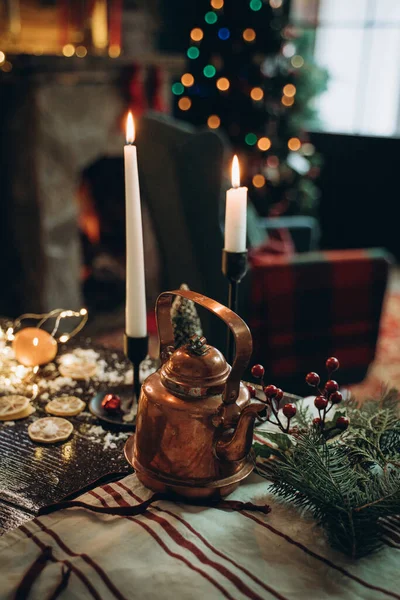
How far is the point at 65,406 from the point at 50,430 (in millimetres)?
81

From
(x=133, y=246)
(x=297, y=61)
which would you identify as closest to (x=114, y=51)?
(x=297, y=61)

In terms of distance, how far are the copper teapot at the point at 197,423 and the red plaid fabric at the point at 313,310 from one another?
132 cm

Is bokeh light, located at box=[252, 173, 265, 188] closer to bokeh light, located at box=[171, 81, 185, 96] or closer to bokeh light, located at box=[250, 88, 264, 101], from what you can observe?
bokeh light, located at box=[250, 88, 264, 101]

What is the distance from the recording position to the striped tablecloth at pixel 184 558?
0.65 meters

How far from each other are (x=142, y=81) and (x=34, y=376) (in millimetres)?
2461

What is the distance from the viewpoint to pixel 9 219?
2.94m

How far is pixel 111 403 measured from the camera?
1006 millimetres

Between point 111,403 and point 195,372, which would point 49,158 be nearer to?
point 111,403

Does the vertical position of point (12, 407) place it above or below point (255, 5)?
below

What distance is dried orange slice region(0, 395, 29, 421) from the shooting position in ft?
3.25

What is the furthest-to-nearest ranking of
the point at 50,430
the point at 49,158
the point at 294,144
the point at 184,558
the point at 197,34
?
the point at 294,144 < the point at 197,34 < the point at 49,158 < the point at 50,430 < the point at 184,558

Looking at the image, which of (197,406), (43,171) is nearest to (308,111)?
(43,171)

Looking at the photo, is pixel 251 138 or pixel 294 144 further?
pixel 294 144

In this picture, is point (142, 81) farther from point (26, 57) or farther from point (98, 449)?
point (98, 449)
